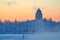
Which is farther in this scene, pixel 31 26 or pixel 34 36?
pixel 34 36

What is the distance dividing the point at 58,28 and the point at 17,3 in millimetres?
704

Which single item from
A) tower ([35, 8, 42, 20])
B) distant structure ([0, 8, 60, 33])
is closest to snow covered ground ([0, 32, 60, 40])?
distant structure ([0, 8, 60, 33])

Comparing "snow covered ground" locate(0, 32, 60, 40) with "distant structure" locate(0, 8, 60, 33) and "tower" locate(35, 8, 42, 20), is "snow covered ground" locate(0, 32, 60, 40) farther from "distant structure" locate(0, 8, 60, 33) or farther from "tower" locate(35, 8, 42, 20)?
"tower" locate(35, 8, 42, 20)

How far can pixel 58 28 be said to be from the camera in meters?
2.74

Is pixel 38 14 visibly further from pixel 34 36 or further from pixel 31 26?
pixel 34 36

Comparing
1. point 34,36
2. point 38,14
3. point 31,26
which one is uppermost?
point 38,14

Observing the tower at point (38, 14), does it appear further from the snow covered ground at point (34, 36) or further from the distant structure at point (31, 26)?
the snow covered ground at point (34, 36)

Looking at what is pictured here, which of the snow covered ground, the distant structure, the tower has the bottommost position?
the snow covered ground

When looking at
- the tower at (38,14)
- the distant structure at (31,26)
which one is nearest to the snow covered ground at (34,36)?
the distant structure at (31,26)

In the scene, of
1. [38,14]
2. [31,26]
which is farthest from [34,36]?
[38,14]

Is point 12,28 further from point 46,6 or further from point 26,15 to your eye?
point 46,6

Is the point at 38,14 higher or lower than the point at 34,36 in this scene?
higher

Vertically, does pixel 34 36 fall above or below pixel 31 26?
below

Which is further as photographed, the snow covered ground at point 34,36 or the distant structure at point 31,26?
the snow covered ground at point 34,36
